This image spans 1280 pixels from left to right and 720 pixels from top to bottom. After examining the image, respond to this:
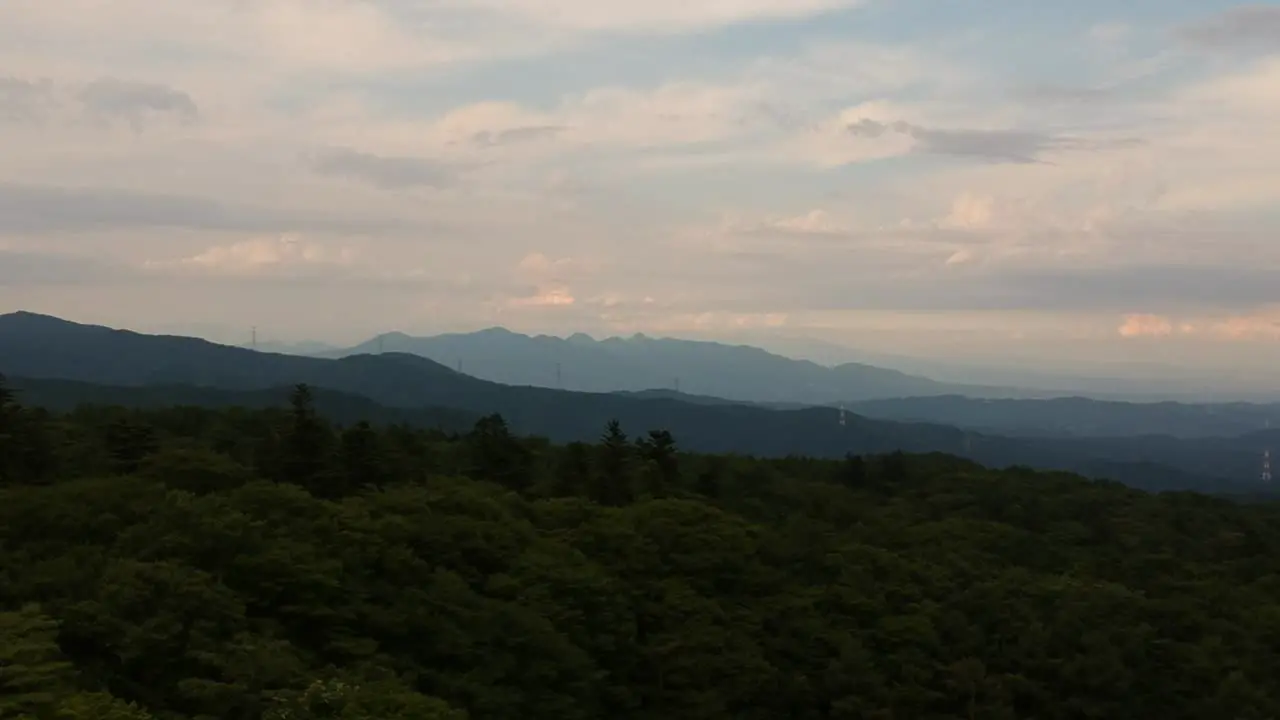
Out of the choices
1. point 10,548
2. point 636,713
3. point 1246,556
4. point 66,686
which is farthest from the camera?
point 1246,556

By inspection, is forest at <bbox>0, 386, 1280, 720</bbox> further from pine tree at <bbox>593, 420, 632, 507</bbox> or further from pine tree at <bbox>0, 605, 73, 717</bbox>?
pine tree at <bbox>593, 420, 632, 507</bbox>

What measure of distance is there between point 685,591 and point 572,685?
974 centimetres

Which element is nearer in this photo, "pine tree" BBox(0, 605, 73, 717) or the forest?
"pine tree" BBox(0, 605, 73, 717)

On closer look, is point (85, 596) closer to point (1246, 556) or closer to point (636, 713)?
point (636, 713)

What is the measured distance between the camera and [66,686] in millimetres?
19562

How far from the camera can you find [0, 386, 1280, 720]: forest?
23000mm

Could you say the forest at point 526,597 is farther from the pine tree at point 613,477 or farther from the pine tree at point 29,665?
the pine tree at point 613,477

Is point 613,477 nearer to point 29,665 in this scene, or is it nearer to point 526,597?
point 526,597

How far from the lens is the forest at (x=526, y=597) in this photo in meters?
23.0

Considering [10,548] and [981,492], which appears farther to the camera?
[981,492]

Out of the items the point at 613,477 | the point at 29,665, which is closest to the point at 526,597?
the point at 29,665

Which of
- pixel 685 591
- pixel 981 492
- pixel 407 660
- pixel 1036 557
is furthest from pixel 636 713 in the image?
pixel 981 492

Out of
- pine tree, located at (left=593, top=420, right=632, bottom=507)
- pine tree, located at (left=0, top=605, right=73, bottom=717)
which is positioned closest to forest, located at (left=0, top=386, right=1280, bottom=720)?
pine tree, located at (left=0, top=605, right=73, bottom=717)

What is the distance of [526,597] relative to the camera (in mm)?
34344
